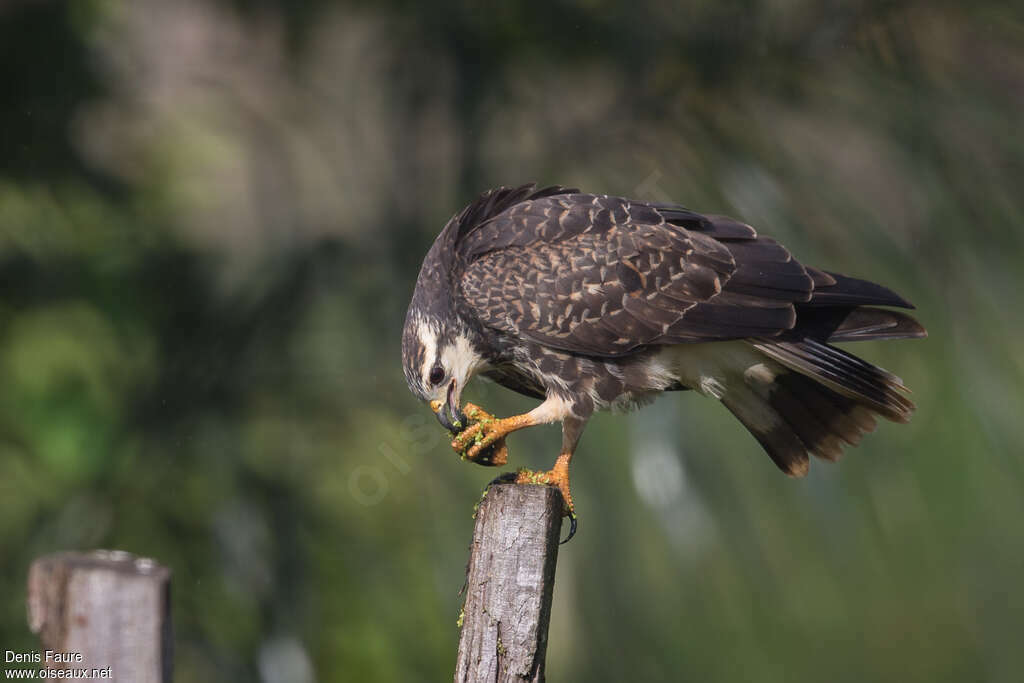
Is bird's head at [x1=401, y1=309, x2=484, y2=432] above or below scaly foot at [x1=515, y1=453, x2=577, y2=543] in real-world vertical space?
above

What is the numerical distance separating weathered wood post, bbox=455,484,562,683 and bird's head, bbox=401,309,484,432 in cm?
88

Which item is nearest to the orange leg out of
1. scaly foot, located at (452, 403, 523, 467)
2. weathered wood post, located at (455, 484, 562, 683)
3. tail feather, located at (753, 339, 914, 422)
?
scaly foot, located at (452, 403, 523, 467)

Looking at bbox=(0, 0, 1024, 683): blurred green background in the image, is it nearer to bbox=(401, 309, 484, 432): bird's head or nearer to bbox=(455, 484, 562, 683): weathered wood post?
bbox=(401, 309, 484, 432): bird's head

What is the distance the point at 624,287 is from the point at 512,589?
4.27 ft

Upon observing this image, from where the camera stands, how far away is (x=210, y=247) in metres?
6.70

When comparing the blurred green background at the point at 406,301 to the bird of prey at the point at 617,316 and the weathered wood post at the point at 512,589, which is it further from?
the weathered wood post at the point at 512,589

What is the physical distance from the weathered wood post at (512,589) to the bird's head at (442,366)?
88 centimetres

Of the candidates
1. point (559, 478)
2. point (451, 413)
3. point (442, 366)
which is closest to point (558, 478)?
point (559, 478)

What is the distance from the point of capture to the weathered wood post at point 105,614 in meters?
2.10

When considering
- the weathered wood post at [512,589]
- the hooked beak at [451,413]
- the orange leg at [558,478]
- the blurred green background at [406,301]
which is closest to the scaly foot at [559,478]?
the orange leg at [558,478]

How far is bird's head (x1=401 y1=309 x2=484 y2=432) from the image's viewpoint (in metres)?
4.09

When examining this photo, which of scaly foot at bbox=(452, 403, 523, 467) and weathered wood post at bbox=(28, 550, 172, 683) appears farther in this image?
scaly foot at bbox=(452, 403, 523, 467)

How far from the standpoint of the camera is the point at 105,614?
2109 mm

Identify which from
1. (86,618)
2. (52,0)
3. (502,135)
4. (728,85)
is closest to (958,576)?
(728,85)
